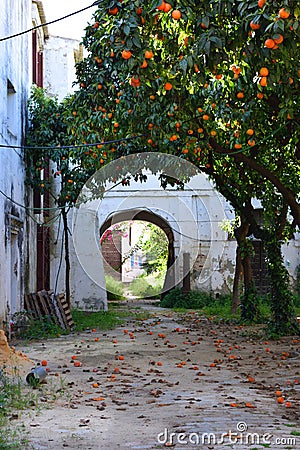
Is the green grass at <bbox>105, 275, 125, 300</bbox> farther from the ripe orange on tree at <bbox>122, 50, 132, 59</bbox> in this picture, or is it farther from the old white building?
the ripe orange on tree at <bbox>122, 50, 132, 59</bbox>

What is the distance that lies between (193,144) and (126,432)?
584cm

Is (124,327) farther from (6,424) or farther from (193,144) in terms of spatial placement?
(6,424)

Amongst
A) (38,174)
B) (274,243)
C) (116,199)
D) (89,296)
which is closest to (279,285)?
(274,243)

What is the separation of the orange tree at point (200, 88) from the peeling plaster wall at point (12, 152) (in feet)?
4.31

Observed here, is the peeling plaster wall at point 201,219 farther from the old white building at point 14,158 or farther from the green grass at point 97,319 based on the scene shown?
the old white building at point 14,158

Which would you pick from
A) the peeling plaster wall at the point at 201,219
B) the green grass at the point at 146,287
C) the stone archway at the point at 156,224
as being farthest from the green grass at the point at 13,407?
the green grass at the point at 146,287

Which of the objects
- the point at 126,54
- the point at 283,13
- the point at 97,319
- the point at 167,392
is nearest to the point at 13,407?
the point at 167,392

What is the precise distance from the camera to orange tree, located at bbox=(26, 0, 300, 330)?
5465 mm

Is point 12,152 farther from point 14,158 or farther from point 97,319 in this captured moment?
point 97,319

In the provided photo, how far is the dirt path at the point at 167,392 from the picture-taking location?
508cm

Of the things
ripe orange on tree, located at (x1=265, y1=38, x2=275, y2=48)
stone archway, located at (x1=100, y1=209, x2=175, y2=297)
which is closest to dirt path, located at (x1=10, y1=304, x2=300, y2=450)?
ripe orange on tree, located at (x1=265, y1=38, x2=275, y2=48)

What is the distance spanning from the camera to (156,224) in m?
24.1

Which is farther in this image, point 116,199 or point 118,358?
point 116,199

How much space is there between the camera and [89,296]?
1861 centimetres
